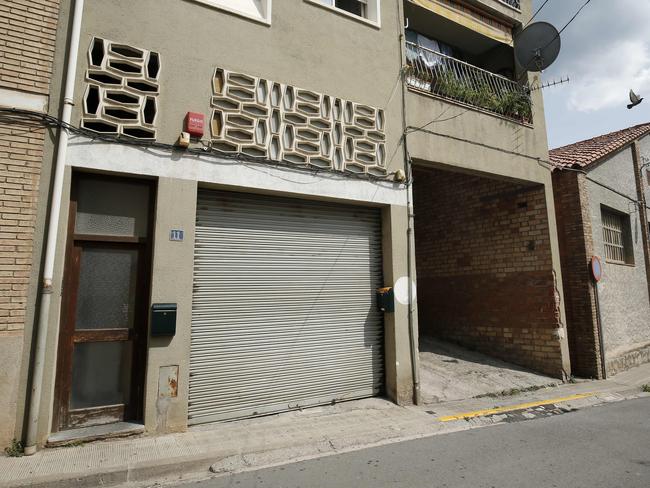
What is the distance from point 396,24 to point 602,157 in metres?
6.77

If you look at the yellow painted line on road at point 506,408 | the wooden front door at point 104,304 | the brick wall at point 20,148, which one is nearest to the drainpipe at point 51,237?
the brick wall at point 20,148

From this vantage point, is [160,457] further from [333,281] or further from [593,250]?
[593,250]

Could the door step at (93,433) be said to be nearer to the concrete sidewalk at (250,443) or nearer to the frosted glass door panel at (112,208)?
the concrete sidewalk at (250,443)

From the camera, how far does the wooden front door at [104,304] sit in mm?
4797

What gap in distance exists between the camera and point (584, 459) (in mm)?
4445

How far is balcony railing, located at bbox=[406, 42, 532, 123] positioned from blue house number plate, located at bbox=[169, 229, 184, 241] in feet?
16.1

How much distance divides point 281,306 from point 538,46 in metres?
8.02

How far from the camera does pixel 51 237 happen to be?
4570 mm

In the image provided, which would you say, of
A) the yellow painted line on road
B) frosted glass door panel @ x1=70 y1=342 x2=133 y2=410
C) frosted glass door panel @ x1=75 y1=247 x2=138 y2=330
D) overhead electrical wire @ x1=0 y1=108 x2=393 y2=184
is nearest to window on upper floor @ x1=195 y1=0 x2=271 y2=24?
overhead electrical wire @ x1=0 y1=108 x2=393 y2=184

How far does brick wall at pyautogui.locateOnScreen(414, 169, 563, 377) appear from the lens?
8.93m

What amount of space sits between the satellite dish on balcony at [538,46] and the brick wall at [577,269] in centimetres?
250

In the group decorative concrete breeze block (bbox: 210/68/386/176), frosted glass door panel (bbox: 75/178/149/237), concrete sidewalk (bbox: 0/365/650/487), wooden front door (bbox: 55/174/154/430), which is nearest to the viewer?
concrete sidewalk (bbox: 0/365/650/487)

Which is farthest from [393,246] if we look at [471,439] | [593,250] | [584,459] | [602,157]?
[602,157]

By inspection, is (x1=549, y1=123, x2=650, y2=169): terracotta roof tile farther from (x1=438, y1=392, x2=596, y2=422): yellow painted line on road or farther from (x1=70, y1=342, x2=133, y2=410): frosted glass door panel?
(x1=70, y1=342, x2=133, y2=410): frosted glass door panel
